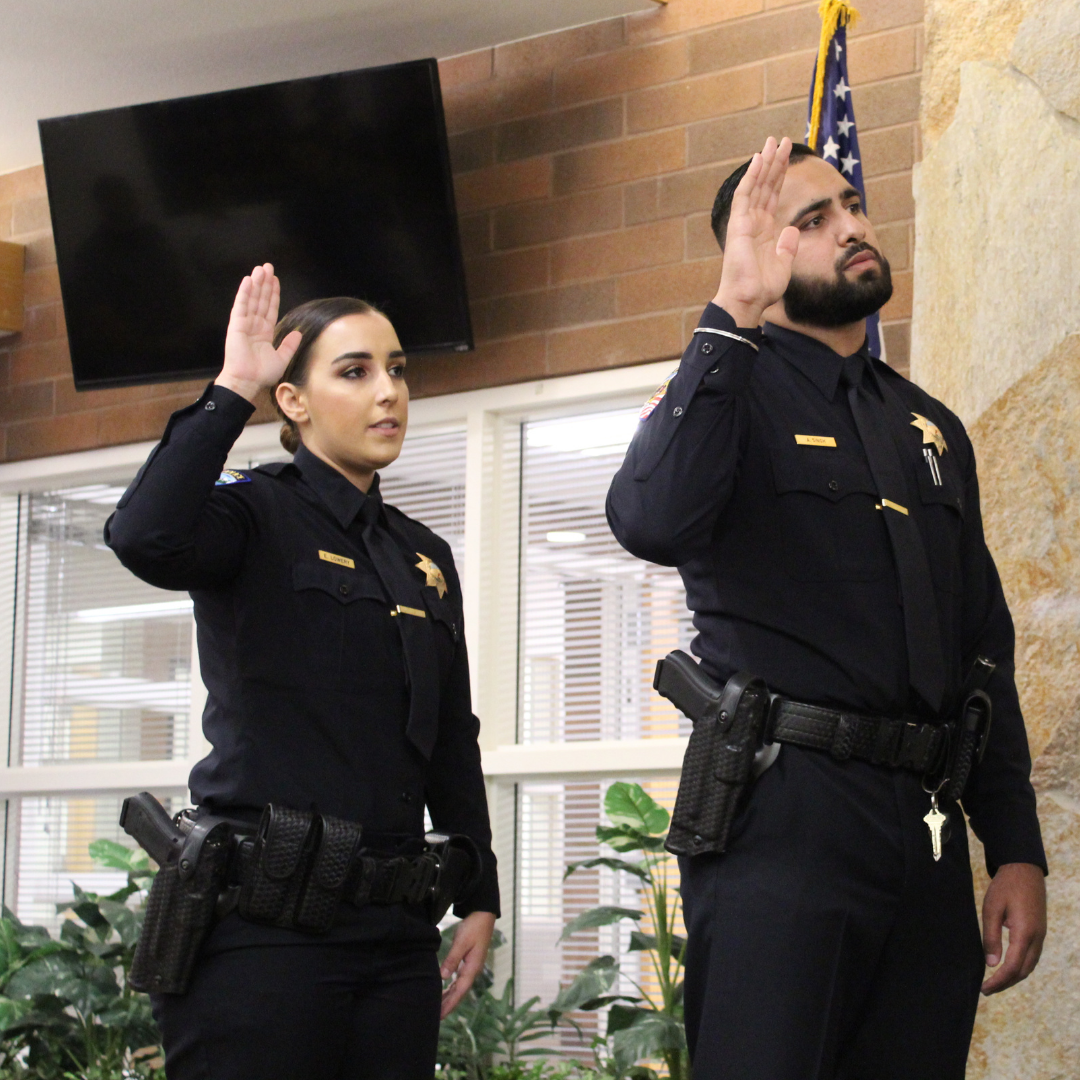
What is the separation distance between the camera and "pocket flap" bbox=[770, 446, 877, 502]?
171 cm

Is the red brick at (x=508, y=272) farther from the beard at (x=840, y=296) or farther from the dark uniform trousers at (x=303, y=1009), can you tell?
the dark uniform trousers at (x=303, y=1009)

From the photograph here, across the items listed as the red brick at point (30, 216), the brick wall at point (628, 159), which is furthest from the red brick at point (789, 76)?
the red brick at point (30, 216)

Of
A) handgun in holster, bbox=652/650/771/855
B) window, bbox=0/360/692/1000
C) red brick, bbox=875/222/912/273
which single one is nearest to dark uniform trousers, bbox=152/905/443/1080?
handgun in holster, bbox=652/650/771/855

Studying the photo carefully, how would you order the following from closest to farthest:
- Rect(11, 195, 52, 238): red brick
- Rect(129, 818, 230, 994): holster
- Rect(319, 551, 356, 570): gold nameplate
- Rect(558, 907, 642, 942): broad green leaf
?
Rect(129, 818, 230, 994): holster → Rect(319, 551, 356, 570): gold nameplate → Rect(558, 907, 642, 942): broad green leaf → Rect(11, 195, 52, 238): red brick

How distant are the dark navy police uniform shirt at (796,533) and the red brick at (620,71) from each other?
239 cm

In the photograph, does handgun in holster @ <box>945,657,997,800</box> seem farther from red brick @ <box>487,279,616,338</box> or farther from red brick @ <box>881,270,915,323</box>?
red brick @ <box>487,279,616,338</box>

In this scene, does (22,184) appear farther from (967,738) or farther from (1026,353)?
(967,738)

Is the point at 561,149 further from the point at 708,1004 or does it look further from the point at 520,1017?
the point at 708,1004

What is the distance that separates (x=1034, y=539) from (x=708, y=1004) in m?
1.29

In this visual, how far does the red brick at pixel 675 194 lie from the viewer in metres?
3.95

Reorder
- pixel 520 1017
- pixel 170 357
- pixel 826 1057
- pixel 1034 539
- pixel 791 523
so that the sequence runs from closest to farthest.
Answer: pixel 826 1057 < pixel 791 523 < pixel 1034 539 < pixel 520 1017 < pixel 170 357

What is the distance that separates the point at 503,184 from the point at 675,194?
547 mm

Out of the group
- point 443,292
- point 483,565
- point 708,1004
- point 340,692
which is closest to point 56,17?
point 443,292

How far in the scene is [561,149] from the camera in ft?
13.8
